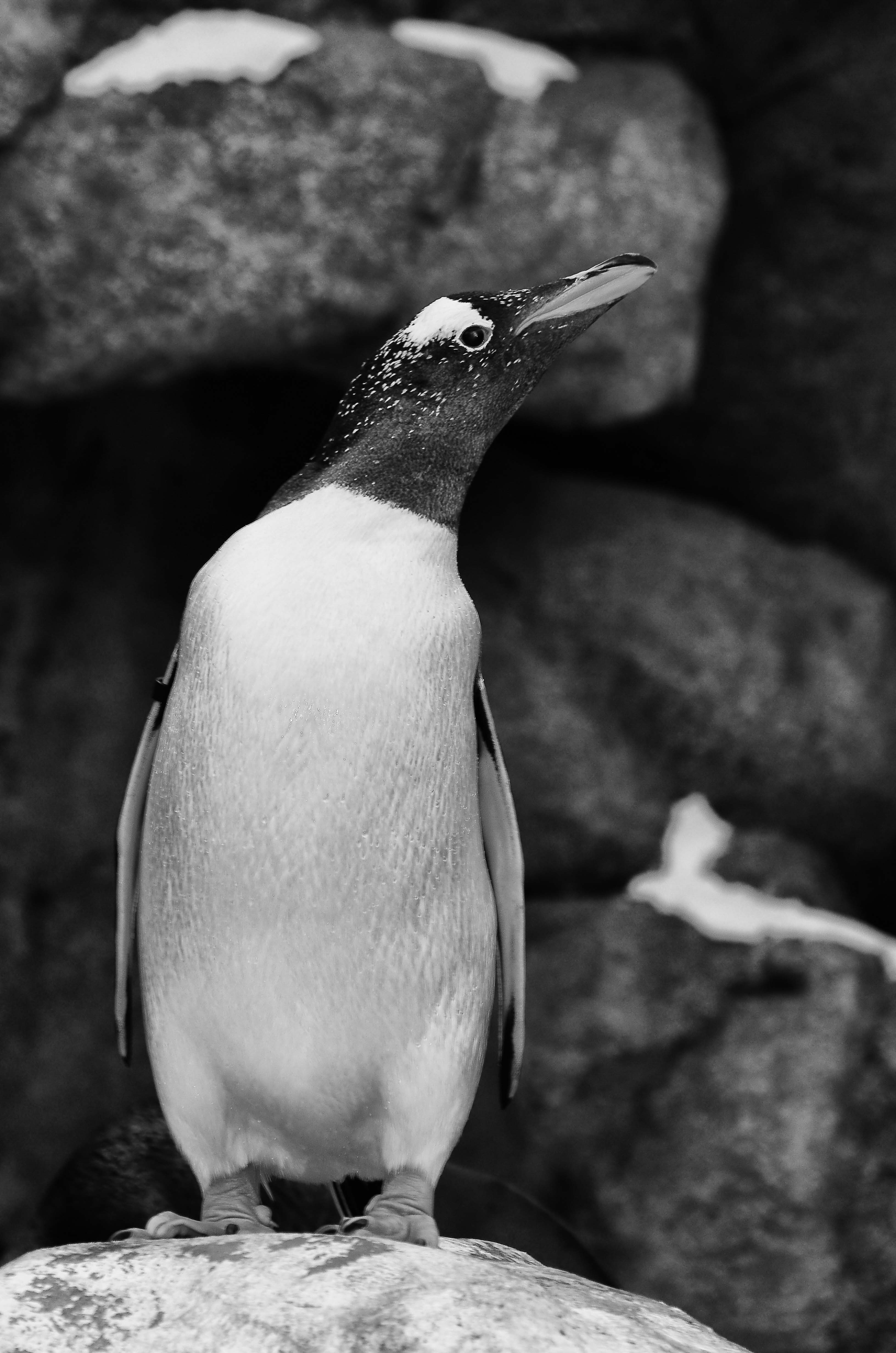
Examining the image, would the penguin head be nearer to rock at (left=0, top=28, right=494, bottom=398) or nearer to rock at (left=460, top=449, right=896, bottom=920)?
rock at (left=0, top=28, right=494, bottom=398)

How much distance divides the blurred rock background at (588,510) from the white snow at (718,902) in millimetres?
50

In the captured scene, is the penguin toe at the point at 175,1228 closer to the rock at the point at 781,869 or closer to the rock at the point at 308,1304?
the rock at the point at 308,1304

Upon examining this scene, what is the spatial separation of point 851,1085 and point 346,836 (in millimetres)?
1921

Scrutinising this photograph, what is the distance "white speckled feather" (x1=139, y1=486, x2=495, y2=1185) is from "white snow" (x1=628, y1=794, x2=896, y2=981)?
156cm

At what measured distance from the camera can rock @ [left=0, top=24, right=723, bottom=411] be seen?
130 inches

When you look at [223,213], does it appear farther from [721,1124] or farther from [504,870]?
[721,1124]

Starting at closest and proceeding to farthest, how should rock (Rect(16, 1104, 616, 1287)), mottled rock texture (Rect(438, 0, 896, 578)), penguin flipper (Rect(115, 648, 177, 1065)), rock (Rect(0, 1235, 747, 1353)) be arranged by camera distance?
rock (Rect(0, 1235, 747, 1353)) < penguin flipper (Rect(115, 648, 177, 1065)) < rock (Rect(16, 1104, 616, 1287)) < mottled rock texture (Rect(438, 0, 896, 578))

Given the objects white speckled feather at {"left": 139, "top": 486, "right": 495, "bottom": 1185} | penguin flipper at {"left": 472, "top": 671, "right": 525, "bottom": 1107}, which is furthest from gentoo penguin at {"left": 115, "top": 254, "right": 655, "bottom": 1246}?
penguin flipper at {"left": 472, "top": 671, "right": 525, "bottom": 1107}

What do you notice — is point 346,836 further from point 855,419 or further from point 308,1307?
point 855,419

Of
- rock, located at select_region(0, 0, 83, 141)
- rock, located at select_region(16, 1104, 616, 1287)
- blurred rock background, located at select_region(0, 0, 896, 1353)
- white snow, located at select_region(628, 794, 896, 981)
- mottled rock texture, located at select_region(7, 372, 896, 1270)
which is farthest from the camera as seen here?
mottled rock texture, located at select_region(7, 372, 896, 1270)

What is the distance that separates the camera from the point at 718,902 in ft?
12.5

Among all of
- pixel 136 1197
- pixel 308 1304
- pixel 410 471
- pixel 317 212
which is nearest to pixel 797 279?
pixel 317 212

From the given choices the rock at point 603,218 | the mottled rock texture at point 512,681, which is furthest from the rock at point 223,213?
the mottled rock texture at point 512,681

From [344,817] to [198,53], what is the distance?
6.25ft
